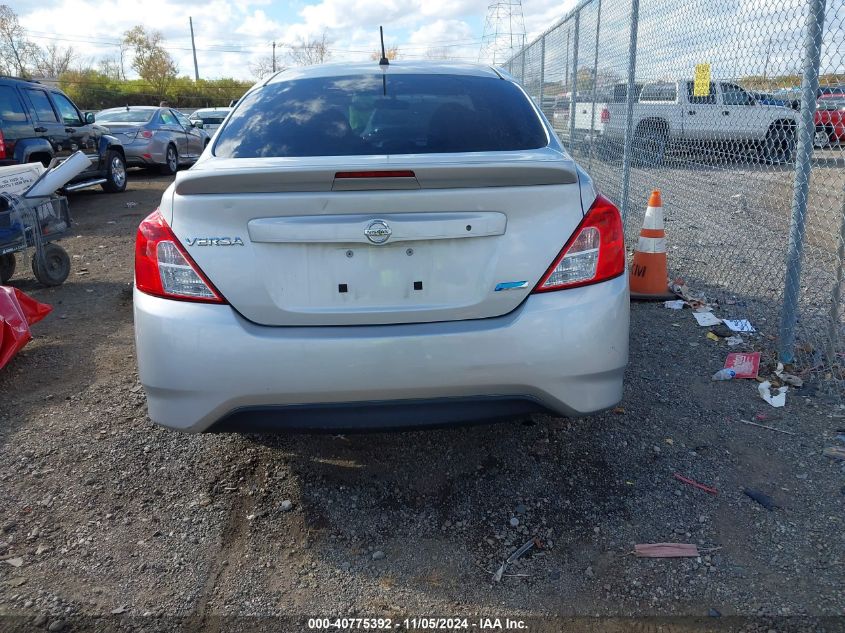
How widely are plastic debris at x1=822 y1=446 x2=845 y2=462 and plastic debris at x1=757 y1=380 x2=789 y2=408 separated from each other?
0.47 metres

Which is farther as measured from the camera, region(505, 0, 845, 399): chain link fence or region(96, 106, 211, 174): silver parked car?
region(96, 106, 211, 174): silver parked car

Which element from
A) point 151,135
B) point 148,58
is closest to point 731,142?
point 151,135

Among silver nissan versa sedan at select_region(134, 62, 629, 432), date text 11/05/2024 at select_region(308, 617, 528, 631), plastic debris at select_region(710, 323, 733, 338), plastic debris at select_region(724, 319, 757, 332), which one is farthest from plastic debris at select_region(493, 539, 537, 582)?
plastic debris at select_region(724, 319, 757, 332)

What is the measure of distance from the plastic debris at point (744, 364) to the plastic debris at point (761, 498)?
124 cm

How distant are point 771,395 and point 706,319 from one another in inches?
46.1

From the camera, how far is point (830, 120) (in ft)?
12.9

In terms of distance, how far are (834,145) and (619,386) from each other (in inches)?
98.3

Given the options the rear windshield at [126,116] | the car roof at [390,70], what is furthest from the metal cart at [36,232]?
the rear windshield at [126,116]

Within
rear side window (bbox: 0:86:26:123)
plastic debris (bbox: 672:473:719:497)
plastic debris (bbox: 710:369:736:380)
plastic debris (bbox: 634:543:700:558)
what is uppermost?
rear side window (bbox: 0:86:26:123)

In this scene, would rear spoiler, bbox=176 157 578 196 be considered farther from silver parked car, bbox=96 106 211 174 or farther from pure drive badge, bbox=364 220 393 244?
silver parked car, bbox=96 106 211 174

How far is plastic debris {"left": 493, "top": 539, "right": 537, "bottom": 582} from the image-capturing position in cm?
238

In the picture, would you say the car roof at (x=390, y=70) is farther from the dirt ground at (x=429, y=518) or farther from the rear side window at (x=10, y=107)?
the rear side window at (x=10, y=107)

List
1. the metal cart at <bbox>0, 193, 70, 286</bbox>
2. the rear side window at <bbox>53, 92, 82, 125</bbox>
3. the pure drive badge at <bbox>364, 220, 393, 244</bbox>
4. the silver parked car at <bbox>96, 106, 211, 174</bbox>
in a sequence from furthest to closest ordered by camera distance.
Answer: the silver parked car at <bbox>96, 106, 211, 174</bbox> < the rear side window at <bbox>53, 92, 82, 125</bbox> < the metal cart at <bbox>0, 193, 70, 286</bbox> < the pure drive badge at <bbox>364, 220, 393, 244</bbox>

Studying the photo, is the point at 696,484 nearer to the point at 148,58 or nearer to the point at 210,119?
the point at 210,119
